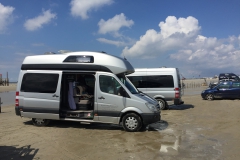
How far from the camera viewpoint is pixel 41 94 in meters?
9.31

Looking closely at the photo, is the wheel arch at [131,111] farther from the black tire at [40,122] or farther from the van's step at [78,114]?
the black tire at [40,122]

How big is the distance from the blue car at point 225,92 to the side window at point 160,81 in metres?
7.33

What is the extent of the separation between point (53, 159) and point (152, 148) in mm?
2592

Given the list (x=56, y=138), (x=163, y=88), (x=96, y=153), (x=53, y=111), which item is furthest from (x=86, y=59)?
(x=163, y=88)

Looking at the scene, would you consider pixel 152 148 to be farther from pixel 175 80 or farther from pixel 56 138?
pixel 175 80

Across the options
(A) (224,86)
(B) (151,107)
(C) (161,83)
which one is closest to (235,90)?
(A) (224,86)

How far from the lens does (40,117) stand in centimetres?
936

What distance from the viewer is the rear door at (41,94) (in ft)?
30.2

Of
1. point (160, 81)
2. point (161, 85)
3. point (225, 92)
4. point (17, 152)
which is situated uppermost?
point (160, 81)

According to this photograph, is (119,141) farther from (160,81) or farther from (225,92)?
(225,92)

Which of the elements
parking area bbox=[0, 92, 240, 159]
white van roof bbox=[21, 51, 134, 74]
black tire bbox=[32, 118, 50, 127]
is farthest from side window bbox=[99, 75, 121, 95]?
black tire bbox=[32, 118, 50, 127]

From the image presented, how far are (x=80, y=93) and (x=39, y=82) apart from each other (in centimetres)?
172

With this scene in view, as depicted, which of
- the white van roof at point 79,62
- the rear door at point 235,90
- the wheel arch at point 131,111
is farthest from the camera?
the rear door at point 235,90

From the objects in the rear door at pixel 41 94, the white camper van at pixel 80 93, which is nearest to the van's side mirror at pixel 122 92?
the white camper van at pixel 80 93
